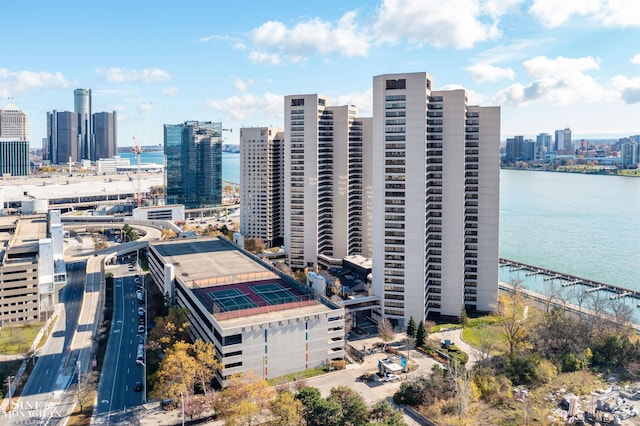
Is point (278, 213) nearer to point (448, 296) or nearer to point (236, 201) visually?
point (448, 296)

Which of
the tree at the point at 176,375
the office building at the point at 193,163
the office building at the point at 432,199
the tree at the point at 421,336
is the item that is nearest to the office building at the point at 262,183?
the office building at the point at 193,163

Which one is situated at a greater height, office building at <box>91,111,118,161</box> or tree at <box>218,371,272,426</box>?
office building at <box>91,111,118,161</box>

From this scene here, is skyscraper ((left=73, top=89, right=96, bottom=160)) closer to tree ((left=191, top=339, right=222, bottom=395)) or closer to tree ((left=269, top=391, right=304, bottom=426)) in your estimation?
tree ((left=191, top=339, right=222, bottom=395))

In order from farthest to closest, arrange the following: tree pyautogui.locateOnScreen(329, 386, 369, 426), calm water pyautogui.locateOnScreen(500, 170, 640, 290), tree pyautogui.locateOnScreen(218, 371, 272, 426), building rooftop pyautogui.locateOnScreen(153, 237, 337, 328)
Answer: calm water pyautogui.locateOnScreen(500, 170, 640, 290) < building rooftop pyautogui.locateOnScreen(153, 237, 337, 328) < tree pyautogui.locateOnScreen(329, 386, 369, 426) < tree pyautogui.locateOnScreen(218, 371, 272, 426)

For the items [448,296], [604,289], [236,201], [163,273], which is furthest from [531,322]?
[236,201]

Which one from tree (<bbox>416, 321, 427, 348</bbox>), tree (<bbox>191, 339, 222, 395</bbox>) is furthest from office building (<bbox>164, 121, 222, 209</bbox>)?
tree (<bbox>191, 339, 222, 395</bbox>)

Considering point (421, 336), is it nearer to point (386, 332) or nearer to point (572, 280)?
point (386, 332)

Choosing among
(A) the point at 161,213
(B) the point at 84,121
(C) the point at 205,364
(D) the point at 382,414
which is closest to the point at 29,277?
(C) the point at 205,364

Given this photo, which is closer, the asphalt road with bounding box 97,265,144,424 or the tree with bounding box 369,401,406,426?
the tree with bounding box 369,401,406,426
